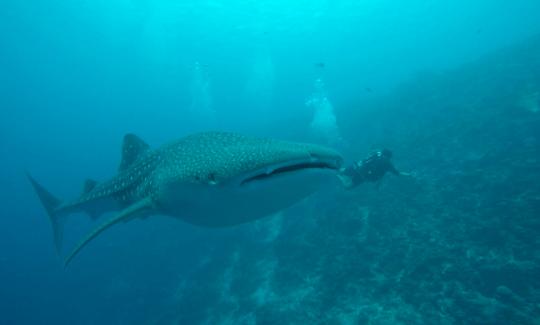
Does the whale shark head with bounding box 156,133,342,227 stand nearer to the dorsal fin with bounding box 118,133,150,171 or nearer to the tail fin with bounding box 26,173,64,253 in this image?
the dorsal fin with bounding box 118,133,150,171

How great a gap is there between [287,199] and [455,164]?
13.8m

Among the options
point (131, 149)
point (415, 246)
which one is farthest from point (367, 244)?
point (131, 149)

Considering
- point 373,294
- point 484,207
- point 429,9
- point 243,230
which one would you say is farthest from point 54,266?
point 429,9

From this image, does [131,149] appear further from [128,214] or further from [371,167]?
[371,167]

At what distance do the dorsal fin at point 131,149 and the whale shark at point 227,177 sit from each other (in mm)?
1269

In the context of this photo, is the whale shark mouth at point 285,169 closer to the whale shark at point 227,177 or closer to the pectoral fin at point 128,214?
the whale shark at point 227,177

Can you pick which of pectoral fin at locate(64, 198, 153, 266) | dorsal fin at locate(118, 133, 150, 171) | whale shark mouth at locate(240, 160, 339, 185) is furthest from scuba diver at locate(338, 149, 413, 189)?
whale shark mouth at locate(240, 160, 339, 185)

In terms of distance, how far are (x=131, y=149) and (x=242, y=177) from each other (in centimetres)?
420

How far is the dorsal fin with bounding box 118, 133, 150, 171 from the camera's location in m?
6.26

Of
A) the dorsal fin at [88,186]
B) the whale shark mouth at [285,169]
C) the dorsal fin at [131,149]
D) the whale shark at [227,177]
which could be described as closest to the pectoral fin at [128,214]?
the whale shark at [227,177]

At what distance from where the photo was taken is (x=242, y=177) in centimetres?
289

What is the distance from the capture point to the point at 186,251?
1886cm

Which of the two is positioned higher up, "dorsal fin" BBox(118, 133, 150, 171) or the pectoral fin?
"dorsal fin" BBox(118, 133, 150, 171)

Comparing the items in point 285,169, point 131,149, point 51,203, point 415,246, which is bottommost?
point 285,169
